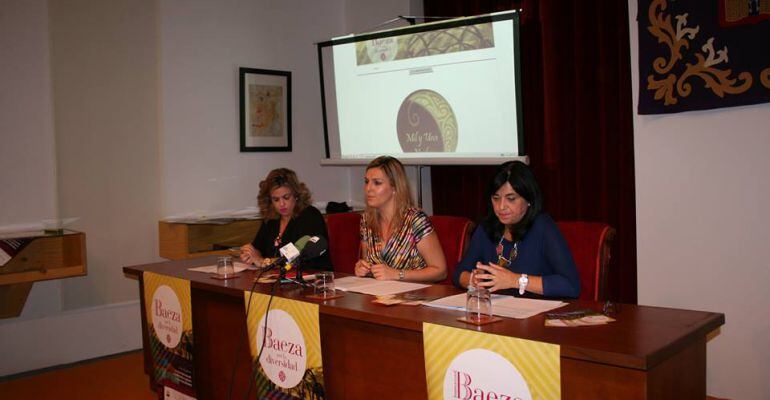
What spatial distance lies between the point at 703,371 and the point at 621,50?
7.95 ft

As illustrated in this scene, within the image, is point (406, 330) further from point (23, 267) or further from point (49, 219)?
point (49, 219)

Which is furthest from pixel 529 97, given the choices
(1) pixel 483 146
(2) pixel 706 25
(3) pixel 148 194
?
(3) pixel 148 194

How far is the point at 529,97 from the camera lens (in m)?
4.38

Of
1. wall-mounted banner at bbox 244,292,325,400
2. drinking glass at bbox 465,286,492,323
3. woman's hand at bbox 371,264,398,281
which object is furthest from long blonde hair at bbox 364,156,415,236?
drinking glass at bbox 465,286,492,323

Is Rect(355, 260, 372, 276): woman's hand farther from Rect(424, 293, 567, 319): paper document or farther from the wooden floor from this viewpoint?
the wooden floor

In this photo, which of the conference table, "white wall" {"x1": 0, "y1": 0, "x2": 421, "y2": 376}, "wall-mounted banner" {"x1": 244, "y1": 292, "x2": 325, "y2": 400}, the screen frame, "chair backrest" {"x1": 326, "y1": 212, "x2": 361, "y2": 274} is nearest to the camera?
the conference table

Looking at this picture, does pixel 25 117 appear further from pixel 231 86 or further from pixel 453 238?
pixel 453 238

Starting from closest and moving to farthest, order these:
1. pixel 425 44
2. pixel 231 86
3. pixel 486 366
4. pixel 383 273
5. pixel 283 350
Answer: pixel 486 366
pixel 283 350
pixel 383 273
pixel 425 44
pixel 231 86

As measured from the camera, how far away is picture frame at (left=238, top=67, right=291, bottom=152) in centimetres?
502

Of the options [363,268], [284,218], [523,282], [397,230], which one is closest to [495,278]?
[523,282]

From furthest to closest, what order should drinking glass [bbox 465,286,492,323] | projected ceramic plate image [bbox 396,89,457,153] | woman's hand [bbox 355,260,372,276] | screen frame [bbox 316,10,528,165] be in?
1. projected ceramic plate image [bbox 396,89,457,153]
2. screen frame [bbox 316,10,528,165]
3. woman's hand [bbox 355,260,372,276]
4. drinking glass [bbox 465,286,492,323]

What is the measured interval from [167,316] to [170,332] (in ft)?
0.23

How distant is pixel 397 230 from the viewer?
9.87ft

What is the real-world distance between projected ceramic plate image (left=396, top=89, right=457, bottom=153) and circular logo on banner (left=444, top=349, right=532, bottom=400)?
253 cm
